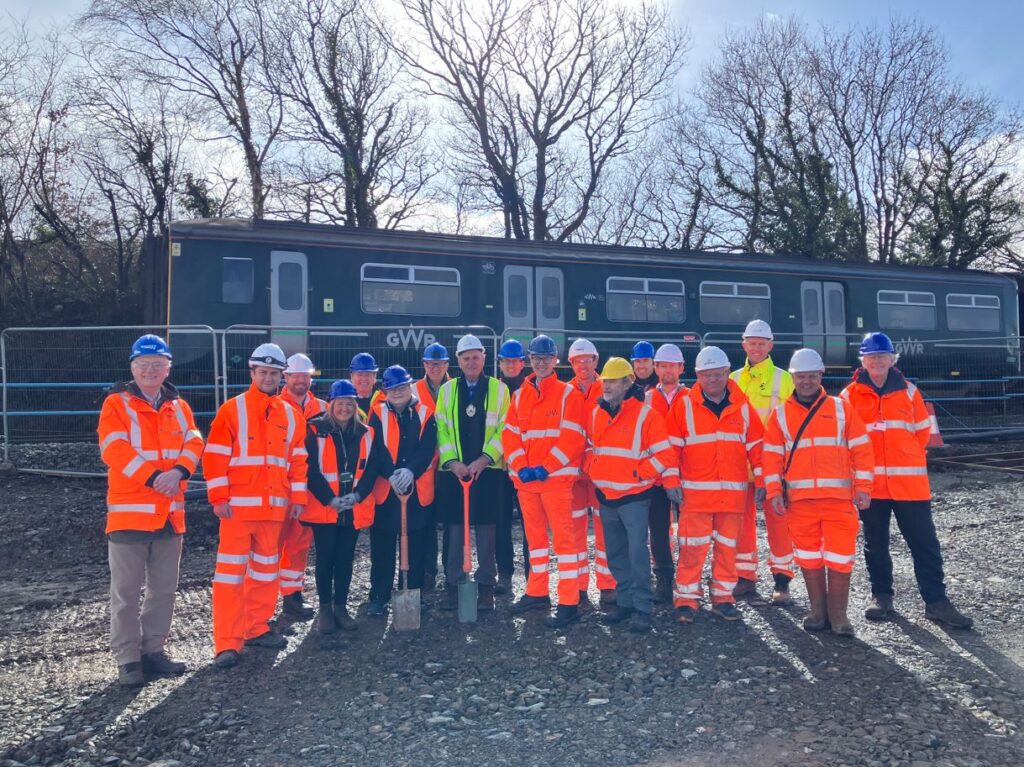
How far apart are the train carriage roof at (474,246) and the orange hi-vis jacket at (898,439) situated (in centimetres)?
728

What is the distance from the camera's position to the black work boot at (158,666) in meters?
4.70

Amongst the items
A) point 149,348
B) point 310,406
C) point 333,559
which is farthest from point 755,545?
point 149,348

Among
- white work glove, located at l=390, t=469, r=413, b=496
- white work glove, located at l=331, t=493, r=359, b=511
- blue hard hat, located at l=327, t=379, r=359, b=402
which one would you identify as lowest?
white work glove, located at l=331, t=493, r=359, b=511

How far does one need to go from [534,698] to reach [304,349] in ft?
23.5

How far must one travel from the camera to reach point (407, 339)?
36.4ft

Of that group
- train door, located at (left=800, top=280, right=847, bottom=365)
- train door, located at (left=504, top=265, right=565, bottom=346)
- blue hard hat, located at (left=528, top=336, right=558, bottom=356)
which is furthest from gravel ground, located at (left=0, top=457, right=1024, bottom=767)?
train door, located at (left=800, top=280, right=847, bottom=365)

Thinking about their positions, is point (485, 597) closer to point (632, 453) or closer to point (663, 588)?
point (663, 588)

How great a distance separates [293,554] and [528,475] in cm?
171

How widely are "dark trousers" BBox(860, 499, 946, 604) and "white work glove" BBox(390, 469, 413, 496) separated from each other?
3016 mm

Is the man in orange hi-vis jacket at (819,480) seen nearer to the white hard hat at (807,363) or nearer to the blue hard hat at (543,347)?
the white hard hat at (807,363)

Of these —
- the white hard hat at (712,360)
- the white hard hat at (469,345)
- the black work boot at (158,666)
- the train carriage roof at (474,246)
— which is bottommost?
the black work boot at (158,666)

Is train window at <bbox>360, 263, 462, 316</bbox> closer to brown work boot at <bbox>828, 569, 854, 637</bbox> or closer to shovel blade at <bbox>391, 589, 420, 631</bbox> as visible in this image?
shovel blade at <bbox>391, 589, 420, 631</bbox>

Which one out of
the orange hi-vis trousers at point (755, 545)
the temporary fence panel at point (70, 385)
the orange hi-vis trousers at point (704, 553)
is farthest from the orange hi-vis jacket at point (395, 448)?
the temporary fence panel at point (70, 385)

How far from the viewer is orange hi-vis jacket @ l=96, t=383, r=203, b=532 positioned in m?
4.56
